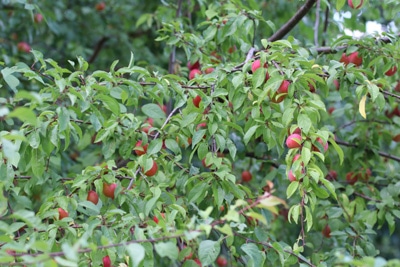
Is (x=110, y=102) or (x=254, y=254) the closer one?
(x=254, y=254)

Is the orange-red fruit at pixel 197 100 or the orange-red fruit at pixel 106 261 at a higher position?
the orange-red fruit at pixel 197 100

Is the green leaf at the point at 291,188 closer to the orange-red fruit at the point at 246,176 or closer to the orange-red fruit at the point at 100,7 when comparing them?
the orange-red fruit at the point at 246,176

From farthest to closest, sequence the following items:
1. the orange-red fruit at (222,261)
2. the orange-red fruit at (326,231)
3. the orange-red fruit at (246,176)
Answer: the orange-red fruit at (222,261)
the orange-red fruit at (246,176)
the orange-red fruit at (326,231)

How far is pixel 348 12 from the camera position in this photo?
315 centimetres

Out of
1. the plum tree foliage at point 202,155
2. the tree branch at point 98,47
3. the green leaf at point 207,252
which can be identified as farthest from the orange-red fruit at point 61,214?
the tree branch at point 98,47

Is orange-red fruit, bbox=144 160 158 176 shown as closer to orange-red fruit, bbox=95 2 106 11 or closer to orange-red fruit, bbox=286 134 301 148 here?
orange-red fruit, bbox=286 134 301 148

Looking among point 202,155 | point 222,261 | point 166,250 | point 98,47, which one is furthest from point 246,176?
point 98,47

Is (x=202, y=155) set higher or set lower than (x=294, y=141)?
lower

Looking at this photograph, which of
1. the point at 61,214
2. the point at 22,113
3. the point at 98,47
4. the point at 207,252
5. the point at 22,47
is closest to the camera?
the point at 22,113

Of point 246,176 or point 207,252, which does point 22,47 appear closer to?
point 246,176

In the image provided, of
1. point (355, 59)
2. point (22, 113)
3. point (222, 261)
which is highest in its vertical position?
point (22, 113)

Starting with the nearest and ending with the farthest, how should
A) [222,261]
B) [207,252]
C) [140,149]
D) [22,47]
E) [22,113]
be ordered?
[22,113], [207,252], [140,149], [222,261], [22,47]

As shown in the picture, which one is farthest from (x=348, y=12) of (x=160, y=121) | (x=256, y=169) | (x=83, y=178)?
(x=83, y=178)

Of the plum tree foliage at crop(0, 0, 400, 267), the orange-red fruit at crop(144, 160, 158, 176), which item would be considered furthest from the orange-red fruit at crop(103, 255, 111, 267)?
the orange-red fruit at crop(144, 160, 158, 176)
